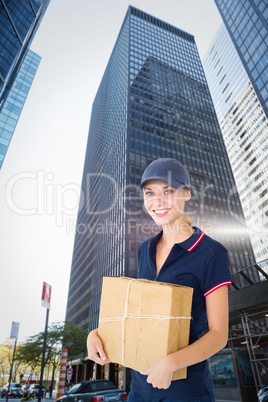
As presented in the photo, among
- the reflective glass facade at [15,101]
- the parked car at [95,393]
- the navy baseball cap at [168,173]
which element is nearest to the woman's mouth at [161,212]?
the navy baseball cap at [168,173]

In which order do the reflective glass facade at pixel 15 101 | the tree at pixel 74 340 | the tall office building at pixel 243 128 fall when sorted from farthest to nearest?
the tall office building at pixel 243 128
the reflective glass facade at pixel 15 101
the tree at pixel 74 340

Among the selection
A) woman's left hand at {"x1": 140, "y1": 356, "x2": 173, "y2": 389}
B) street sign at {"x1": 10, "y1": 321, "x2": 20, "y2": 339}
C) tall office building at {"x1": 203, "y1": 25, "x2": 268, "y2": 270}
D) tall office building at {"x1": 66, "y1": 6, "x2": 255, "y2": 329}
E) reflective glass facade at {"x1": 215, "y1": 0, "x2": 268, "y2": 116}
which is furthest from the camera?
tall office building at {"x1": 203, "y1": 25, "x2": 268, "y2": 270}

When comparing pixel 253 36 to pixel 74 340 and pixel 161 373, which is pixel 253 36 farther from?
pixel 74 340

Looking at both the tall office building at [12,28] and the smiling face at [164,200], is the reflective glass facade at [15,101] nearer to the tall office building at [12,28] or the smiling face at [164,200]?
the tall office building at [12,28]

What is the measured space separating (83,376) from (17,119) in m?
58.6

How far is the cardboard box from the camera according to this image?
38.9 inches

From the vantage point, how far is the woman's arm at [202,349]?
0.96 meters

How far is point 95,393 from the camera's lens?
6.92 meters

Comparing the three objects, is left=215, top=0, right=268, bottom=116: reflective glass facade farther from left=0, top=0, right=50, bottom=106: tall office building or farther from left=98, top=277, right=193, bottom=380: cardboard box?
left=98, top=277, right=193, bottom=380: cardboard box

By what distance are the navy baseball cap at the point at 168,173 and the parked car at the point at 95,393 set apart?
25.9ft

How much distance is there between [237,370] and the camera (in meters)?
12.1

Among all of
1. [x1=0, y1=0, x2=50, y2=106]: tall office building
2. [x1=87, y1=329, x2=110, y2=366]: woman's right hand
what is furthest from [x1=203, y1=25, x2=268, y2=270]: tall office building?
[x1=87, y1=329, x2=110, y2=366]: woman's right hand

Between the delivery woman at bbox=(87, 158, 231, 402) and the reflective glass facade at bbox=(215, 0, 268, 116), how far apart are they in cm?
5093

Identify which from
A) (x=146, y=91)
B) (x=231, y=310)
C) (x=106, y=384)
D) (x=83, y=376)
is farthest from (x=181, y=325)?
(x=146, y=91)
